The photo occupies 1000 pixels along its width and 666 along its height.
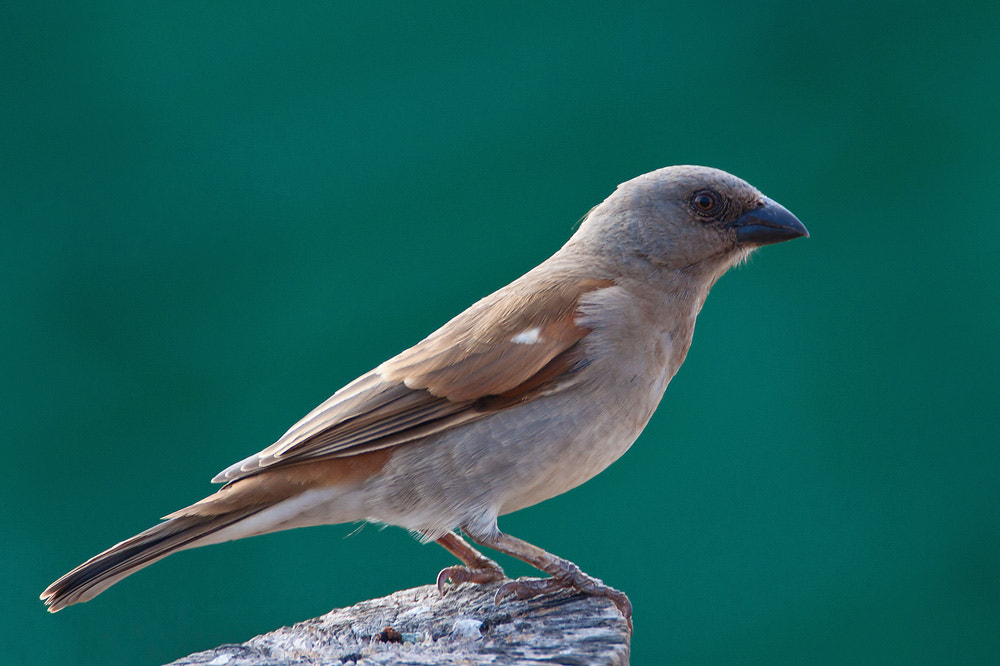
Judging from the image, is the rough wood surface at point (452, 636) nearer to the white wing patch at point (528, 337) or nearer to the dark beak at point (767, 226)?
the white wing patch at point (528, 337)

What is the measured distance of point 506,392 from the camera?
2645 millimetres

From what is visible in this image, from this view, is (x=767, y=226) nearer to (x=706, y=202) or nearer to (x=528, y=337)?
(x=706, y=202)

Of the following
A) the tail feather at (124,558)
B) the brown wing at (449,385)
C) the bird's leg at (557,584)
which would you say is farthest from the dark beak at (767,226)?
the tail feather at (124,558)

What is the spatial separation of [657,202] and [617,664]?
4.78ft

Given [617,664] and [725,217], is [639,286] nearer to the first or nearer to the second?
[725,217]

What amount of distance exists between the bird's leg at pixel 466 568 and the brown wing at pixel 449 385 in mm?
408

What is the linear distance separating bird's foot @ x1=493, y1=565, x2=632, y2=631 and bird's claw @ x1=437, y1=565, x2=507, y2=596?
0.85 ft

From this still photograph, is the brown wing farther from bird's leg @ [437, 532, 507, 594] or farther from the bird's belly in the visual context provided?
bird's leg @ [437, 532, 507, 594]

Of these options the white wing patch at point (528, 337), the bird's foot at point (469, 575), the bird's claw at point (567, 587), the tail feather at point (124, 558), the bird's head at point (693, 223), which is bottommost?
the bird's claw at point (567, 587)

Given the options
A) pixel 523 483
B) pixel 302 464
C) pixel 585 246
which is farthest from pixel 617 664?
pixel 585 246

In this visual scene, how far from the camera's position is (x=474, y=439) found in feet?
8.46

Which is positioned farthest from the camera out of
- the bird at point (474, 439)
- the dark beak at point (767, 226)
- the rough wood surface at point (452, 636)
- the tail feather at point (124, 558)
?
the dark beak at point (767, 226)

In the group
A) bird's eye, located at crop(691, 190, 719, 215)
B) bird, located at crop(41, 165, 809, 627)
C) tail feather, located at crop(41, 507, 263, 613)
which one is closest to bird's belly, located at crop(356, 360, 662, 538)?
bird, located at crop(41, 165, 809, 627)

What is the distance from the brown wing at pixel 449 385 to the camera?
2.60 meters
